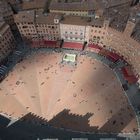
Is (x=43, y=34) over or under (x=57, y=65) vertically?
over

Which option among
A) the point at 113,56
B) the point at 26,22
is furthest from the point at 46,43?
the point at 113,56

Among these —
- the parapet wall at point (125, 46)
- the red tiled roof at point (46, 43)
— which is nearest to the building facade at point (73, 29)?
the red tiled roof at point (46, 43)

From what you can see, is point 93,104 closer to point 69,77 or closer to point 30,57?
point 69,77

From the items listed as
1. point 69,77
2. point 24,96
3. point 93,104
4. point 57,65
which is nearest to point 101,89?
point 93,104

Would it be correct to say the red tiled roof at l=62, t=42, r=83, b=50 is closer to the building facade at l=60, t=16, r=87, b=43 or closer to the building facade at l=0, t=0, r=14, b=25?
the building facade at l=60, t=16, r=87, b=43

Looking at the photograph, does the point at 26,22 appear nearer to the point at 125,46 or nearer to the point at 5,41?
the point at 5,41

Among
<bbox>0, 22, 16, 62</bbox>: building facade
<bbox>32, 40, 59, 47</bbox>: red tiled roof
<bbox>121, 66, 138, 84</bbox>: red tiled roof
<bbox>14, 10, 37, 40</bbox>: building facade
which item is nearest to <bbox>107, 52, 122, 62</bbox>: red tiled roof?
<bbox>121, 66, 138, 84</bbox>: red tiled roof

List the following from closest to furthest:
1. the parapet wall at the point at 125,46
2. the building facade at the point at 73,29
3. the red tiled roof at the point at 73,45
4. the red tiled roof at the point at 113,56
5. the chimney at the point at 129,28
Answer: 1. the chimney at the point at 129,28
2. the parapet wall at the point at 125,46
3. the building facade at the point at 73,29
4. the red tiled roof at the point at 113,56
5. the red tiled roof at the point at 73,45

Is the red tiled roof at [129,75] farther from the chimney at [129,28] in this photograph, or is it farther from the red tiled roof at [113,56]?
the chimney at [129,28]
